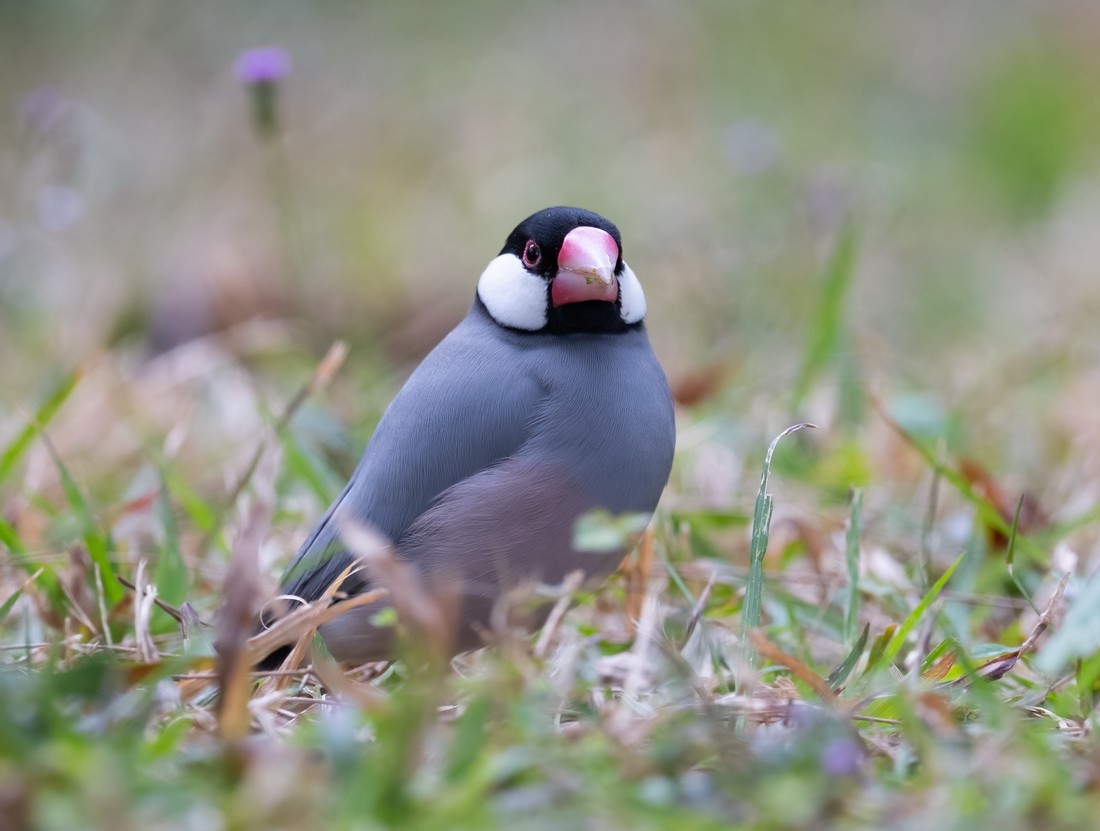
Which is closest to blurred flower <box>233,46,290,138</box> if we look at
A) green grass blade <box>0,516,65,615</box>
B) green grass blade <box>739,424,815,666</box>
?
green grass blade <box>0,516,65,615</box>

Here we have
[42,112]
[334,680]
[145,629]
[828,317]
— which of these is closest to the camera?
[334,680]

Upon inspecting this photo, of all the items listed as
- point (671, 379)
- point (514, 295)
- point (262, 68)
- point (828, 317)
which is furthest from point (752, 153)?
point (514, 295)

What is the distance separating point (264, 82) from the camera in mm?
2785

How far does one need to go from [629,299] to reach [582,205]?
3.50 meters

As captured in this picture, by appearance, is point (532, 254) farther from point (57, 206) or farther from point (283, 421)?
point (57, 206)

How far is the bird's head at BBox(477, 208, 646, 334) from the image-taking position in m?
Answer: 2.02

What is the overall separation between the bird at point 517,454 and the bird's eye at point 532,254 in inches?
0.5

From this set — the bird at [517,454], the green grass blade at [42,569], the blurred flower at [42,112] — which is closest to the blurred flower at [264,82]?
the blurred flower at [42,112]

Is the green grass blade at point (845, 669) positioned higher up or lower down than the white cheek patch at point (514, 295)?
lower down

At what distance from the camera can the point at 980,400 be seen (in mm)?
3516

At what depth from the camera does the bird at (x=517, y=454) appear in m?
1.90

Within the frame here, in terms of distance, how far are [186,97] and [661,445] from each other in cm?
513

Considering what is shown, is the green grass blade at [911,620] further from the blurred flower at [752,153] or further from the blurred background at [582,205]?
the blurred flower at [752,153]

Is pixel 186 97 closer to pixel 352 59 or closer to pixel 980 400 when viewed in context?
pixel 352 59
